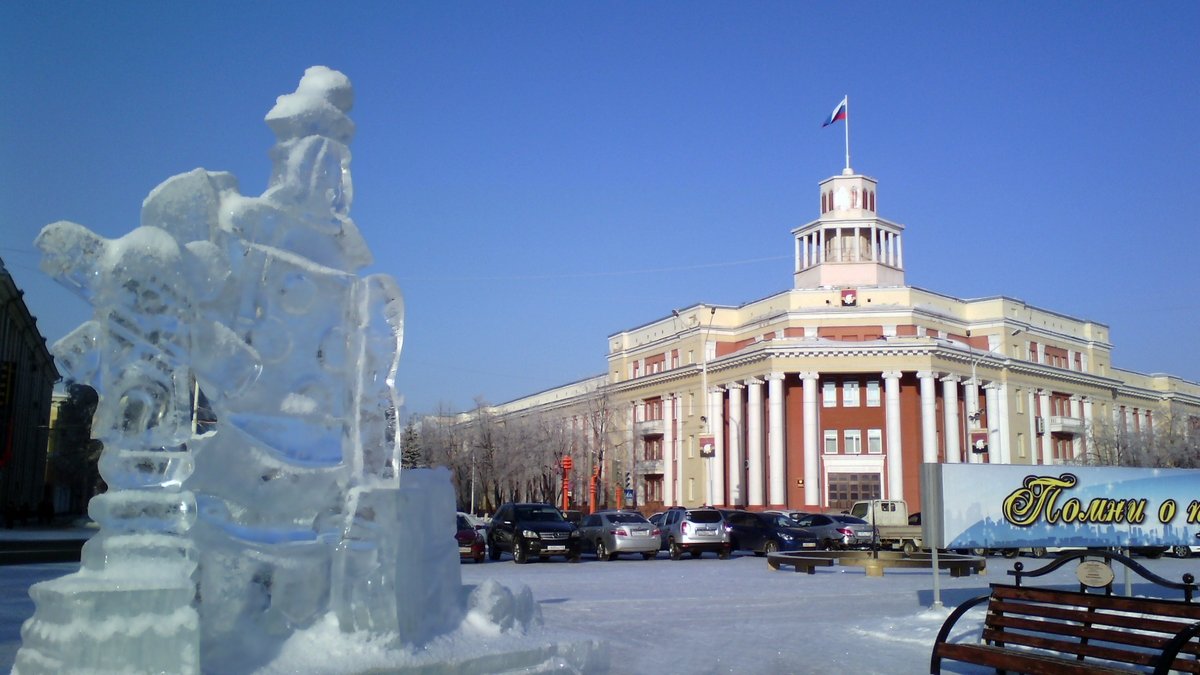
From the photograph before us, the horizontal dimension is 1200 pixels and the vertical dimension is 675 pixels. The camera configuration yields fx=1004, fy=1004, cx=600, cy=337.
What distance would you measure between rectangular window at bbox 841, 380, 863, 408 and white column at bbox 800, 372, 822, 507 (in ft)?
7.48

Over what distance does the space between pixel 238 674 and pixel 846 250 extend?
6522cm

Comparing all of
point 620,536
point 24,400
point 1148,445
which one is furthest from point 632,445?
point 620,536

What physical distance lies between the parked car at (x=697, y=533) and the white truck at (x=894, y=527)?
210 inches

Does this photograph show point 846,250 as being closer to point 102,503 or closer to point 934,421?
point 934,421

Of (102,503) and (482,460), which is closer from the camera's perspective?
(102,503)

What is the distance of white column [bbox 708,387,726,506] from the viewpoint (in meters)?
62.7

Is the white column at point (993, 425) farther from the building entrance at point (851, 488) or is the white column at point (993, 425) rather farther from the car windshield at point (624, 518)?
the car windshield at point (624, 518)

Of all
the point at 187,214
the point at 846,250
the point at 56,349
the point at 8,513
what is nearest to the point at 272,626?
the point at 56,349

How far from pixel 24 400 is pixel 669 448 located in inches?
1547

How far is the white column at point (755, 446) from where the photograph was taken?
59.3m

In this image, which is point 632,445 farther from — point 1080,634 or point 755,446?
point 1080,634

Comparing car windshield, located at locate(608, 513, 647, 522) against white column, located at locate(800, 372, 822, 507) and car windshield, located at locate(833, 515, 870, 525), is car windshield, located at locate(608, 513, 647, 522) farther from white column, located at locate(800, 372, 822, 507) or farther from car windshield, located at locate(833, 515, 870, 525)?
white column, located at locate(800, 372, 822, 507)

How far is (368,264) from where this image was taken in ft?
Result: 24.8

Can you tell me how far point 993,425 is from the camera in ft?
207
